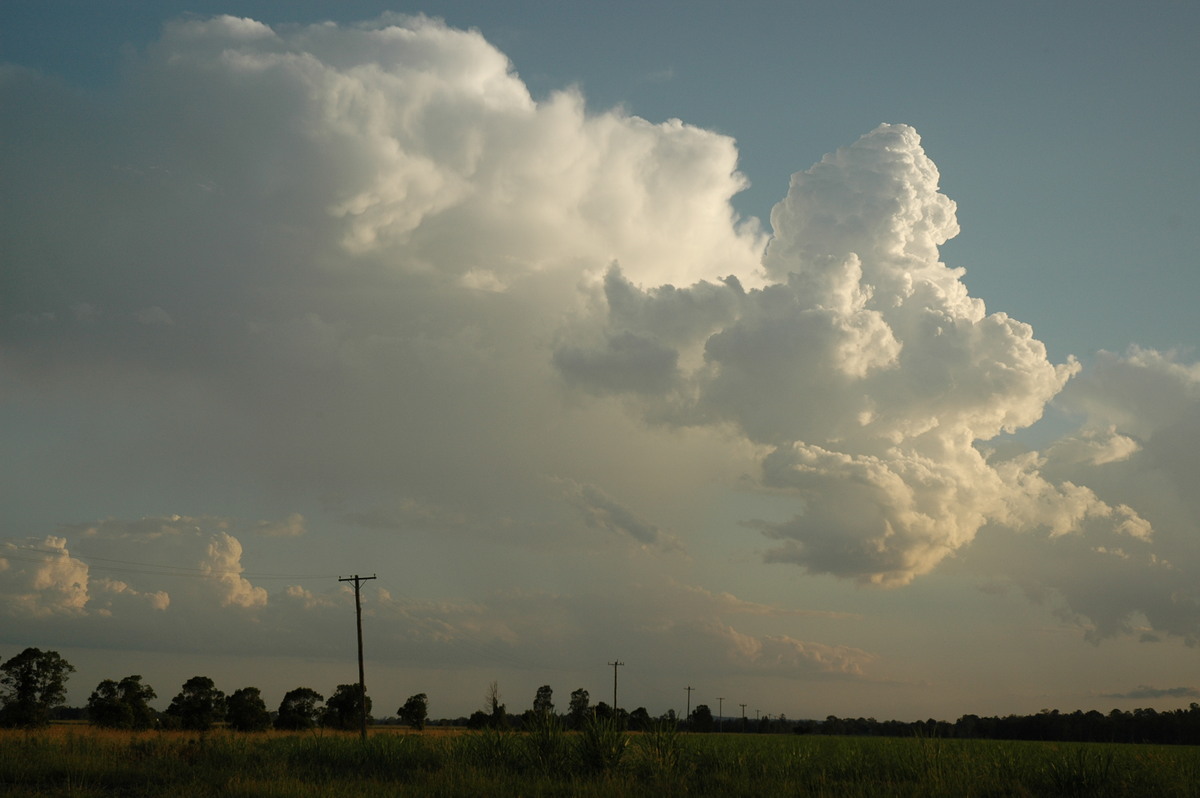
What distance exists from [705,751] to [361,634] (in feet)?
116

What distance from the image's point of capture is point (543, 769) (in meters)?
25.2

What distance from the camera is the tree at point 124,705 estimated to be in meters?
74.1

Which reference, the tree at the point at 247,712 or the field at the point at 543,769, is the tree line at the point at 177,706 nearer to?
the tree at the point at 247,712

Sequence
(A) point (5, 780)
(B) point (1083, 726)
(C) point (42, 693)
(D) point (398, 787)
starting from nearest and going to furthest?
(D) point (398, 787), (A) point (5, 780), (C) point (42, 693), (B) point (1083, 726)

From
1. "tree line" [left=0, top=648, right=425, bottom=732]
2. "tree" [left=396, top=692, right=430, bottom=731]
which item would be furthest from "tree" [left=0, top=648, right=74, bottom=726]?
"tree" [left=396, top=692, right=430, bottom=731]

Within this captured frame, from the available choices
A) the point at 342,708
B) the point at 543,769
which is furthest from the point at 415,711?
the point at 543,769

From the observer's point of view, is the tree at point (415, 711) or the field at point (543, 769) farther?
the tree at point (415, 711)

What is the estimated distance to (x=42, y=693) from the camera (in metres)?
67.6

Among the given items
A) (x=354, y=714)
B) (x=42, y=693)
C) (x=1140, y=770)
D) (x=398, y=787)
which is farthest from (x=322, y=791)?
(x=354, y=714)

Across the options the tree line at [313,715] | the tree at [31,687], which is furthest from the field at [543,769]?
the tree at [31,687]

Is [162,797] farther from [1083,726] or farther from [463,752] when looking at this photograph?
[1083,726]

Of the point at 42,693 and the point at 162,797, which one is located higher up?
the point at 162,797

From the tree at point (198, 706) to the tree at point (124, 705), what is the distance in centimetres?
684

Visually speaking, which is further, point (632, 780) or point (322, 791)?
point (632, 780)
